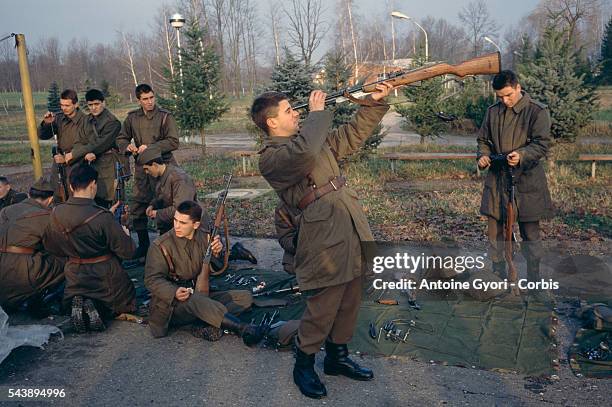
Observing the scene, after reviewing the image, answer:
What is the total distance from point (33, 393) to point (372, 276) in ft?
11.4

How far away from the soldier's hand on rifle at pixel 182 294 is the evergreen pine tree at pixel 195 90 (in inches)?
576

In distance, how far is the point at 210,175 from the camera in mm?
14742

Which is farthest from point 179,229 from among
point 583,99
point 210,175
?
point 583,99

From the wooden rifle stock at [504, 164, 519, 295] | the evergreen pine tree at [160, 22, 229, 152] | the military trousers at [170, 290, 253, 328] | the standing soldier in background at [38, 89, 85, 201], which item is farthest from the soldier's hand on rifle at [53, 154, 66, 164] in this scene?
the evergreen pine tree at [160, 22, 229, 152]

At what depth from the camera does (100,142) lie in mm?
7883

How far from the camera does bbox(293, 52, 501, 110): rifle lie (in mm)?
4035

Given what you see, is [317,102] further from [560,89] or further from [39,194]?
[560,89]

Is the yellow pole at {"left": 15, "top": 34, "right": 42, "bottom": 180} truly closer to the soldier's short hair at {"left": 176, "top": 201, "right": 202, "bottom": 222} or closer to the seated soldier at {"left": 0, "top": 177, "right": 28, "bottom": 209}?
the seated soldier at {"left": 0, "top": 177, "right": 28, "bottom": 209}

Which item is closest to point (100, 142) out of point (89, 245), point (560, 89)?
point (89, 245)

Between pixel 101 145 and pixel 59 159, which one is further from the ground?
pixel 101 145

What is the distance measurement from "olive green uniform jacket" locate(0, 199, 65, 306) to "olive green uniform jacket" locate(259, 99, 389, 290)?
10.4ft

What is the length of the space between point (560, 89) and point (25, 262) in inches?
491

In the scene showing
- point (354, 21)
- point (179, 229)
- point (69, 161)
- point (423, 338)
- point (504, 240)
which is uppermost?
point (354, 21)

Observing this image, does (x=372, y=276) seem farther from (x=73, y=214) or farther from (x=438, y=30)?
(x=438, y=30)
